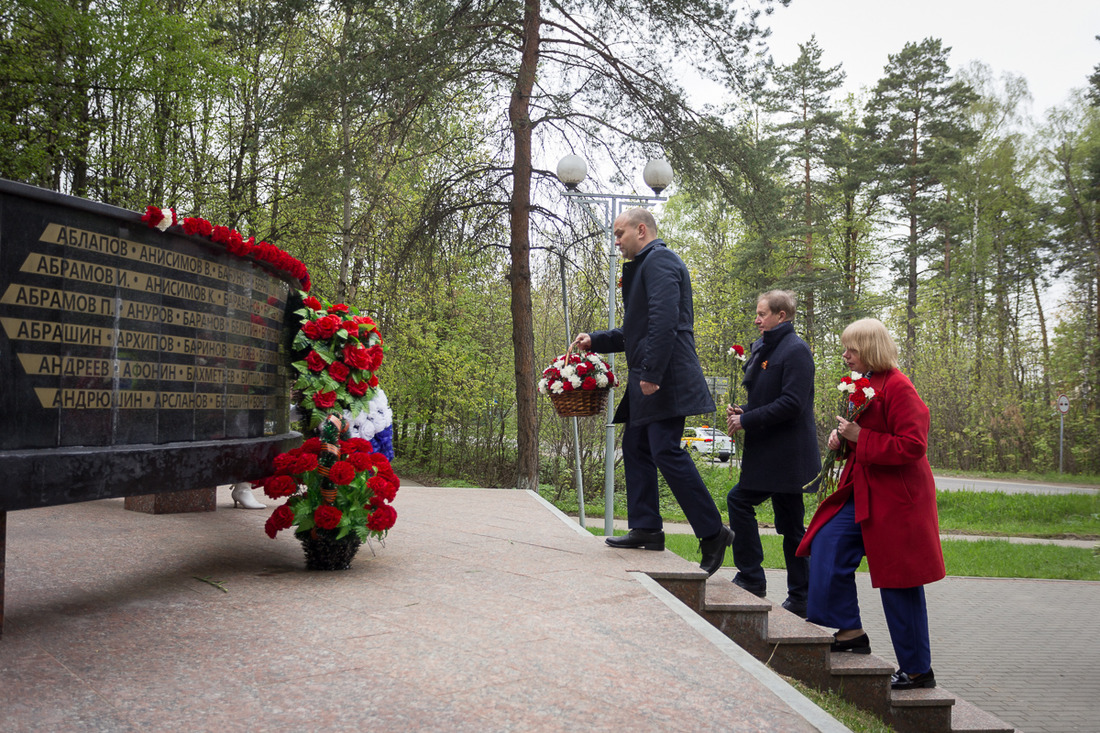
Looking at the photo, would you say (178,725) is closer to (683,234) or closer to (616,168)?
(616,168)

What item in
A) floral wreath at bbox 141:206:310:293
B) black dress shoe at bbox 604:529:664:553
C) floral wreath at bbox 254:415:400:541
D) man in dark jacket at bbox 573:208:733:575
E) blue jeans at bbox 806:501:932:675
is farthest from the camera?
black dress shoe at bbox 604:529:664:553

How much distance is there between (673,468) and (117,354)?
116 inches

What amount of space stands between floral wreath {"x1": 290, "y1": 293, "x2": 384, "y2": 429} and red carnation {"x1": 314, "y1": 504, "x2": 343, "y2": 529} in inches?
21.0

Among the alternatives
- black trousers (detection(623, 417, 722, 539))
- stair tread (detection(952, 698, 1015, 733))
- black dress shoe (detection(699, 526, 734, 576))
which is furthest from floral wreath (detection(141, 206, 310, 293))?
stair tread (detection(952, 698, 1015, 733))

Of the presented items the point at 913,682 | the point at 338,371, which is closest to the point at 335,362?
the point at 338,371

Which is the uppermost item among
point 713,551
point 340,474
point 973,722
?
point 340,474

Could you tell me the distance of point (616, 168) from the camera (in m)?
12.5

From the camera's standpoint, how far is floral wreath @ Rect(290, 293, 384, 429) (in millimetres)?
4754

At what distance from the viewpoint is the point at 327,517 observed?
174 inches

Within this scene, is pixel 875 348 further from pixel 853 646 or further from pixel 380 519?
pixel 380 519

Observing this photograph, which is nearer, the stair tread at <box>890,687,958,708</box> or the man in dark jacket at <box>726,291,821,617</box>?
the stair tread at <box>890,687,958,708</box>

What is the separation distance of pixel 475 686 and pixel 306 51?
56.3 feet

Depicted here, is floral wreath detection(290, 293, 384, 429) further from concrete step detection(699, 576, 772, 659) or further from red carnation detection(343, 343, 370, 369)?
concrete step detection(699, 576, 772, 659)

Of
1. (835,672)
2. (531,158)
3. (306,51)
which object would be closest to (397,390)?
(306,51)
